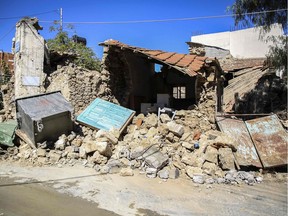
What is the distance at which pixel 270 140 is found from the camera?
7160mm

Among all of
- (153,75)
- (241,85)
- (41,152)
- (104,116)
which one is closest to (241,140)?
(104,116)

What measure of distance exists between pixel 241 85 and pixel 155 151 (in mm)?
10157

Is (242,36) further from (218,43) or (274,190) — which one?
(274,190)

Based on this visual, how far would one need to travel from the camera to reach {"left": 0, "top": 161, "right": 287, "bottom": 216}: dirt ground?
4.64 meters

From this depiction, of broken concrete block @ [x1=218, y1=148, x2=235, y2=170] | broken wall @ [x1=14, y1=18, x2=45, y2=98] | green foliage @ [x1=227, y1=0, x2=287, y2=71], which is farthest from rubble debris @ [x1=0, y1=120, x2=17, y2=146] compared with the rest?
green foliage @ [x1=227, y1=0, x2=287, y2=71]

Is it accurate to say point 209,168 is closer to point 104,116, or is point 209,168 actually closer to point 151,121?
point 151,121

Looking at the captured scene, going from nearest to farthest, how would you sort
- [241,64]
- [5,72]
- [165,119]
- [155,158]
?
[155,158], [165,119], [5,72], [241,64]

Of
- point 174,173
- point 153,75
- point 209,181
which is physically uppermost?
point 153,75

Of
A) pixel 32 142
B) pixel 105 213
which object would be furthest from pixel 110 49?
pixel 105 213

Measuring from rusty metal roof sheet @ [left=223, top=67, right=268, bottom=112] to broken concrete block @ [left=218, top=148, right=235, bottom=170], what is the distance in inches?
299

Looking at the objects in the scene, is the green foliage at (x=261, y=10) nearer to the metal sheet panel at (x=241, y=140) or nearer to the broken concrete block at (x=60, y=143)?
the metal sheet panel at (x=241, y=140)

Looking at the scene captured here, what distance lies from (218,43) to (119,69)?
16.1 m

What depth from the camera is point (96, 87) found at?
1051 cm

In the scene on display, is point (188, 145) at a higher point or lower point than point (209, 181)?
higher
